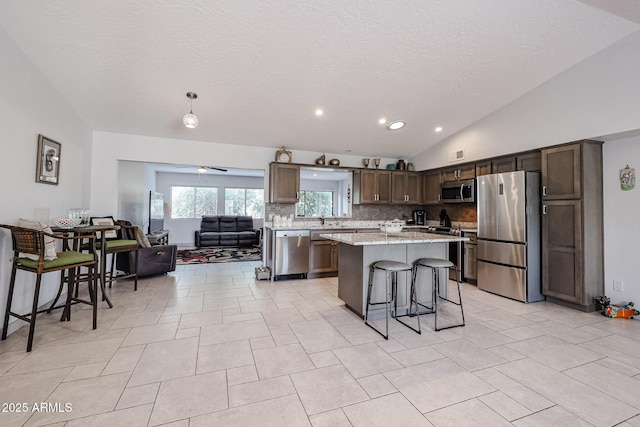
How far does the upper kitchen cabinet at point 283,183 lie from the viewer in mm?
5059

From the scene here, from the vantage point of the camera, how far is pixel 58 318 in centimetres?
297

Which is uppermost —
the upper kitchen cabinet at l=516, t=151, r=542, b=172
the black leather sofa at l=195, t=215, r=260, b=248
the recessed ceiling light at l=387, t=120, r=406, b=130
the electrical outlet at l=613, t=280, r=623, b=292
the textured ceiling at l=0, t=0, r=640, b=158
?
the textured ceiling at l=0, t=0, r=640, b=158

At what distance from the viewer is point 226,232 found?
9.00m

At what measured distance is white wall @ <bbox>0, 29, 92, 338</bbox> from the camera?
246 cm

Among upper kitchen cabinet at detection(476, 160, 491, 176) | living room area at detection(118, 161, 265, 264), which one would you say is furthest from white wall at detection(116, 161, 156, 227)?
upper kitchen cabinet at detection(476, 160, 491, 176)

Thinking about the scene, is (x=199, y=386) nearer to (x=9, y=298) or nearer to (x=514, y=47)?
(x=9, y=298)

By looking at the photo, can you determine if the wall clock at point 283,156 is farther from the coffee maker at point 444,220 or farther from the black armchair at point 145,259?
the coffee maker at point 444,220

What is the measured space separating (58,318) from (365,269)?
3.28 meters

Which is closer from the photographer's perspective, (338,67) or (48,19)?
(48,19)

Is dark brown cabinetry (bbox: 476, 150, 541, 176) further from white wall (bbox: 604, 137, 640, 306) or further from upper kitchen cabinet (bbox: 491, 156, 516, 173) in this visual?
white wall (bbox: 604, 137, 640, 306)

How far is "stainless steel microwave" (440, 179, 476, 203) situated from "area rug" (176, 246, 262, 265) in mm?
4382

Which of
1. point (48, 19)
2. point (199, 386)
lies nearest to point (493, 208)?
point (199, 386)

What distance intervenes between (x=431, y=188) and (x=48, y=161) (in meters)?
5.92

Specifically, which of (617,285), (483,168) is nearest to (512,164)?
(483,168)
